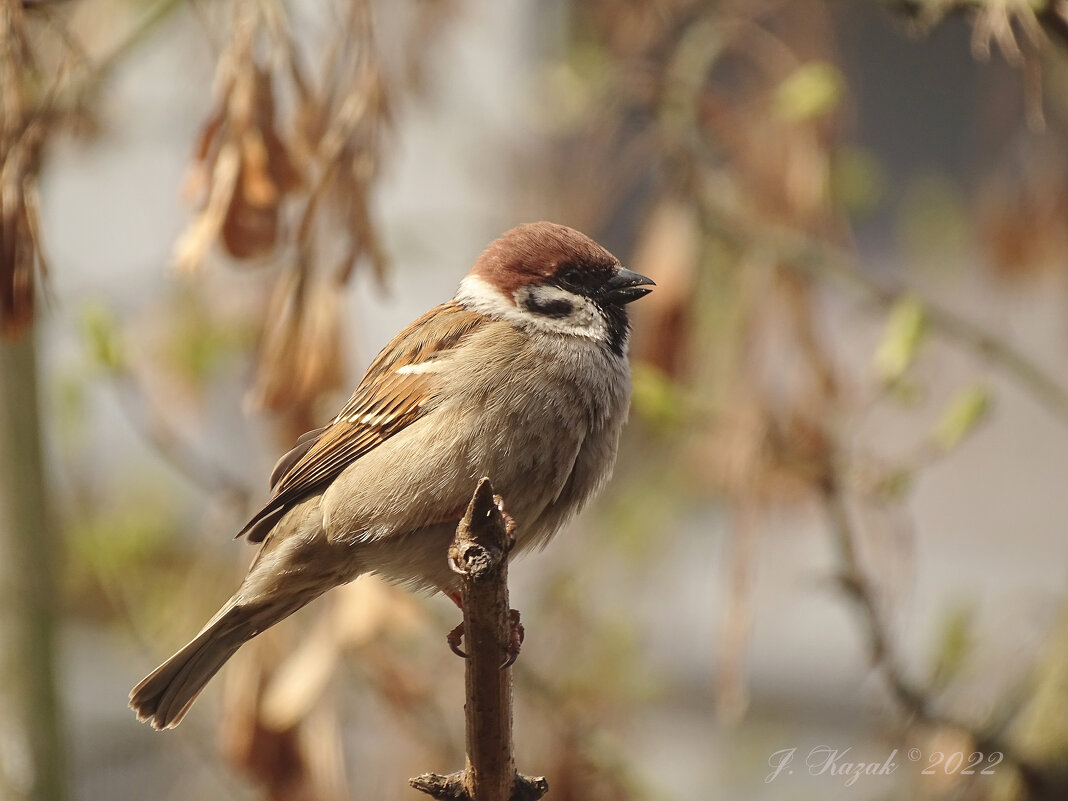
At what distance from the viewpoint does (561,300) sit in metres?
2.17

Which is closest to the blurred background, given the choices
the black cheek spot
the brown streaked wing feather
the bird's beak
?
the brown streaked wing feather

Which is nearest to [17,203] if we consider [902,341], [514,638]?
[514,638]

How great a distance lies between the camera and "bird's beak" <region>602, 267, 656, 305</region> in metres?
2.13

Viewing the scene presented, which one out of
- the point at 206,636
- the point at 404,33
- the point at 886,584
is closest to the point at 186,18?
the point at 404,33

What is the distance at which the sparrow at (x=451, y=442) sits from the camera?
2.02 m

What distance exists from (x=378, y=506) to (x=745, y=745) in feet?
11.2

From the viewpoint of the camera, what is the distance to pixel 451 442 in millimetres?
2025

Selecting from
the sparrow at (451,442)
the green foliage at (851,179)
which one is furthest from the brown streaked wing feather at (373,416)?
the green foliage at (851,179)

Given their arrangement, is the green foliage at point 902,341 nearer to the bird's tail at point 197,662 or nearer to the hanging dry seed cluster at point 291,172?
the hanging dry seed cluster at point 291,172

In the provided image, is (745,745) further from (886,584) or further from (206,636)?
(206,636)

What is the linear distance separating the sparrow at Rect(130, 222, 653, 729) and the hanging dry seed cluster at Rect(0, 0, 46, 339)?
0.54 metres

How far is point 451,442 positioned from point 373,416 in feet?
0.78

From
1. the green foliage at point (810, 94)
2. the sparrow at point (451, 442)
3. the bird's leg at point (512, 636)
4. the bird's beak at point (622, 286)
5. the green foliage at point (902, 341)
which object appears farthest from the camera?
the green foliage at point (810, 94)

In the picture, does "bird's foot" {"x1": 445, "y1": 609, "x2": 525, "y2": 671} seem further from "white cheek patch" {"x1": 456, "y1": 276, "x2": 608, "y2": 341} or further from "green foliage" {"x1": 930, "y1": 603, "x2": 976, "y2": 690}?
"green foliage" {"x1": 930, "y1": 603, "x2": 976, "y2": 690}
